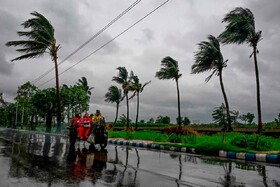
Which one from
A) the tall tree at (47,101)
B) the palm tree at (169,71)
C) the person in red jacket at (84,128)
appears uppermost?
the palm tree at (169,71)

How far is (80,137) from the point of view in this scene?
48.3 feet

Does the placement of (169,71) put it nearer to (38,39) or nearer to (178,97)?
(178,97)

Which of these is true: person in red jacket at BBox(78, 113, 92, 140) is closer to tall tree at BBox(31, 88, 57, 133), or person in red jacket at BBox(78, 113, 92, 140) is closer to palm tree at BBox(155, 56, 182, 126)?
palm tree at BBox(155, 56, 182, 126)

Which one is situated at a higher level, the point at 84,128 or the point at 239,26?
Result: the point at 239,26

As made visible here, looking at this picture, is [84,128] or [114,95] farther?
[114,95]

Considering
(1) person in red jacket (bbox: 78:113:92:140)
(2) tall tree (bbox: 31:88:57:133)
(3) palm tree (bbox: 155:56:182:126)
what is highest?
(3) palm tree (bbox: 155:56:182:126)

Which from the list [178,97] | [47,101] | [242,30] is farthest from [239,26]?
[47,101]

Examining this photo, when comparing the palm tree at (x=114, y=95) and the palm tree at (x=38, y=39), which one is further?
the palm tree at (x=114, y=95)

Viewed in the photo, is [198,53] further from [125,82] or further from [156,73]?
[125,82]

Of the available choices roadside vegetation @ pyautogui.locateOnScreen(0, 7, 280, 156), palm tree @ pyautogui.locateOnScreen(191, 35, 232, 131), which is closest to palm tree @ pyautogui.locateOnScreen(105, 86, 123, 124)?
roadside vegetation @ pyautogui.locateOnScreen(0, 7, 280, 156)

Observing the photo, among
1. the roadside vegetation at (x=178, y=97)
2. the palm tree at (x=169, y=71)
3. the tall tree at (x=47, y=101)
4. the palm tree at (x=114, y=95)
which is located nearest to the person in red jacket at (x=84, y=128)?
the roadside vegetation at (x=178, y=97)

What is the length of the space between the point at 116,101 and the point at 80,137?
143 ft

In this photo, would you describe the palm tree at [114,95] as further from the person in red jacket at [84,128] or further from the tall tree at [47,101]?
the person in red jacket at [84,128]

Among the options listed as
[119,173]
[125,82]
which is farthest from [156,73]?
[119,173]
